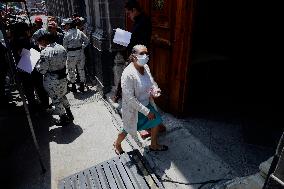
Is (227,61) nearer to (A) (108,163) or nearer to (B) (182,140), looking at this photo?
(B) (182,140)

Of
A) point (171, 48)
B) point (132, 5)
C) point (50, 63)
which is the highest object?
point (132, 5)

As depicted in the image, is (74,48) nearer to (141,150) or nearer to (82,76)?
(82,76)

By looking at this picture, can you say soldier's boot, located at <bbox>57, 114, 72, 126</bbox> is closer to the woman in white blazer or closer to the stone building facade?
the stone building facade

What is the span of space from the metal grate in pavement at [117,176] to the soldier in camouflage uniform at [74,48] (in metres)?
3.86

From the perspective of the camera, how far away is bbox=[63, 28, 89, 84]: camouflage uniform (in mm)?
6539

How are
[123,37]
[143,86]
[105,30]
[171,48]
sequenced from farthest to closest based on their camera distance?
[105,30] → [123,37] → [171,48] → [143,86]

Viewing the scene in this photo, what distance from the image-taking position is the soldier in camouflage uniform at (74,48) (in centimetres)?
652

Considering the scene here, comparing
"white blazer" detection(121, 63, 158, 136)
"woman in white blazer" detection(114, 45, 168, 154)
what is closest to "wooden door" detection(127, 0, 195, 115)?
"woman in white blazer" detection(114, 45, 168, 154)

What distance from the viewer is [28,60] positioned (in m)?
4.75

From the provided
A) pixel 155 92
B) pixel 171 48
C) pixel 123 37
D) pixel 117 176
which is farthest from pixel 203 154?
pixel 123 37

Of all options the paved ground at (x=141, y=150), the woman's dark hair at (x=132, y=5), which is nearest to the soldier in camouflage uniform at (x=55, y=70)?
the paved ground at (x=141, y=150)

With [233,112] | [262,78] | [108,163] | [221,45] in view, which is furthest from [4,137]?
[262,78]

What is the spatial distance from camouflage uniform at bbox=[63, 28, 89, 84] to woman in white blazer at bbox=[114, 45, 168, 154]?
3.60m

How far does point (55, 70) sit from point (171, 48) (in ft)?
7.85
